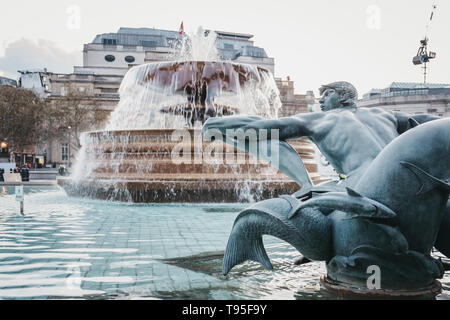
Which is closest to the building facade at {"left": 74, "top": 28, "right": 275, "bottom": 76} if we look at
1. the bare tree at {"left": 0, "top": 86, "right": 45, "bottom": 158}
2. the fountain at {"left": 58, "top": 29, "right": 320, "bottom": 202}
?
the bare tree at {"left": 0, "top": 86, "right": 45, "bottom": 158}

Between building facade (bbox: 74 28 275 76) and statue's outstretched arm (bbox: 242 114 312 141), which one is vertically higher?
building facade (bbox: 74 28 275 76)

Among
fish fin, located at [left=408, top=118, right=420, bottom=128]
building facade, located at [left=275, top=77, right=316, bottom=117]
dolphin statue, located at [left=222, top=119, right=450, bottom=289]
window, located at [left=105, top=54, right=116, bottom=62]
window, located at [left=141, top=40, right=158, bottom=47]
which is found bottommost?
dolphin statue, located at [left=222, top=119, right=450, bottom=289]

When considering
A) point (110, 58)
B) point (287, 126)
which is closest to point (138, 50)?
point (110, 58)

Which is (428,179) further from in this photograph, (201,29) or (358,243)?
(201,29)

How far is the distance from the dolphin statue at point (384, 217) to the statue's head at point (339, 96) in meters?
0.73

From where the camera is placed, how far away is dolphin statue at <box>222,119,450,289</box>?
9.36 feet

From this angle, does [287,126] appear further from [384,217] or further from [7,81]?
[7,81]

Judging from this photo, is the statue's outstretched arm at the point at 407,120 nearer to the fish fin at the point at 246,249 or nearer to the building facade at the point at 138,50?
the fish fin at the point at 246,249

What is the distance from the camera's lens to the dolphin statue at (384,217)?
2.85 m

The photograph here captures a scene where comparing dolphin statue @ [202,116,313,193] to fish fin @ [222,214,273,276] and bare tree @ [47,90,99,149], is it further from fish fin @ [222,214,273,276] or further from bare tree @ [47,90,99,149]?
bare tree @ [47,90,99,149]

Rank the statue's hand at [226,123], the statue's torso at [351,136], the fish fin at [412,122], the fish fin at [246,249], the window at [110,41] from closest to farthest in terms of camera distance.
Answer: the fish fin at [246,249]
the statue's torso at [351,136]
the statue's hand at [226,123]
the fish fin at [412,122]
the window at [110,41]

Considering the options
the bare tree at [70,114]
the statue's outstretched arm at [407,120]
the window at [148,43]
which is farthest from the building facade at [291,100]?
the statue's outstretched arm at [407,120]

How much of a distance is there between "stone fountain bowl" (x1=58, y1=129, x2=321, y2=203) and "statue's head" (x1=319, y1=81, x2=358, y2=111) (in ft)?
22.0

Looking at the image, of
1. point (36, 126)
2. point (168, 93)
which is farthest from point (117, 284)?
point (36, 126)
